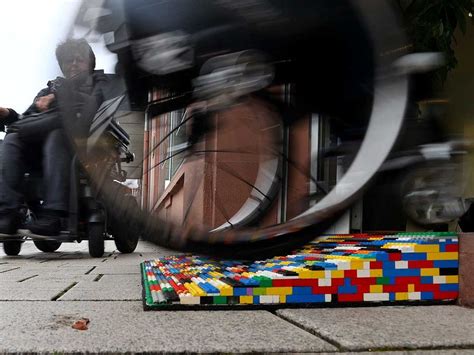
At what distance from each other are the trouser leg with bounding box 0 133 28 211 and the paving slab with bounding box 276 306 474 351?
21.9 inches

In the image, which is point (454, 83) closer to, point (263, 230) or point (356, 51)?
point (356, 51)

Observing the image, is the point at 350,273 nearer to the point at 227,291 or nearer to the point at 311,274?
the point at 311,274

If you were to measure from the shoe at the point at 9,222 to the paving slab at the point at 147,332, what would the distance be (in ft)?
0.73

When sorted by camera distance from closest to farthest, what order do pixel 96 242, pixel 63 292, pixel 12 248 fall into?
pixel 63 292 → pixel 96 242 → pixel 12 248

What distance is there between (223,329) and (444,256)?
1.44ft

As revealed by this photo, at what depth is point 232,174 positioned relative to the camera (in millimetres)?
1001

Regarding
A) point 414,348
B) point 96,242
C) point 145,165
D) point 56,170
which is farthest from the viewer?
point 96,242

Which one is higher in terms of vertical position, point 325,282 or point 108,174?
point 108,174

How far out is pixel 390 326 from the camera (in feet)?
2.74

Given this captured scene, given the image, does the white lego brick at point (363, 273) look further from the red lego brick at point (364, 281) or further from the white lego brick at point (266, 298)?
the white lego brick at point (266, 298)

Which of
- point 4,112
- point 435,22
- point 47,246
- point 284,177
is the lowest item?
point 47,246

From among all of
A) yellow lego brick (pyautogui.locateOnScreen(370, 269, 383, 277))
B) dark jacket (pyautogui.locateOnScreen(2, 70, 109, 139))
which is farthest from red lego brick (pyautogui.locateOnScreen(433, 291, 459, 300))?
dark jacket (pyautogui.locateOnScreen(2, 70, 109, 139))

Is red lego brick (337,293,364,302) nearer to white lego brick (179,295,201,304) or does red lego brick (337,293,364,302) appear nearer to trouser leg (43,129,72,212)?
white lego brick (179,295,201,304)

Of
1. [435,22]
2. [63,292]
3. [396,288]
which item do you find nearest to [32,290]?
[63,292]
